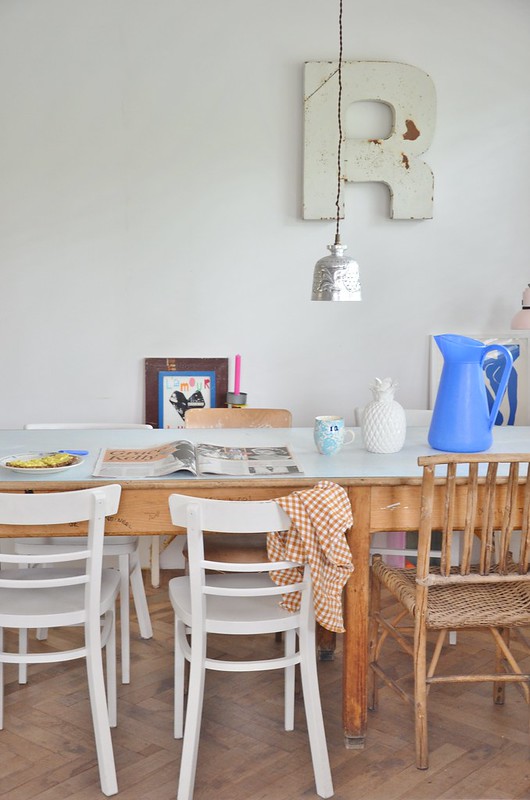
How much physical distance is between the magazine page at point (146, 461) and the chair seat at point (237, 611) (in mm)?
334

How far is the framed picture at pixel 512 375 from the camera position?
13.5 feet

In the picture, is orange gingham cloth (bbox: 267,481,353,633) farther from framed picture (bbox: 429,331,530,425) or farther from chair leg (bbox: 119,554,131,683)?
framed picture (bbox: 429,331,530,425)

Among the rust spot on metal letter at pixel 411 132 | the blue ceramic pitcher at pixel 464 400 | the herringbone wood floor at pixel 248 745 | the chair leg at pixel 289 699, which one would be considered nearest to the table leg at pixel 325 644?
the herringbone wood floor at pixel 248 745

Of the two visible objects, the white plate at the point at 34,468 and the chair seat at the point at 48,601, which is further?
the white plate at the point at 34,468

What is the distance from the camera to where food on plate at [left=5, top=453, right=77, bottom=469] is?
2.53 m

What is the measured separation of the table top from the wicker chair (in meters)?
0.15


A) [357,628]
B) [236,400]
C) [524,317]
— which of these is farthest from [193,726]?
[524,317]

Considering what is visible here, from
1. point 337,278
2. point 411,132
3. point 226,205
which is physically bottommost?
point 337,278

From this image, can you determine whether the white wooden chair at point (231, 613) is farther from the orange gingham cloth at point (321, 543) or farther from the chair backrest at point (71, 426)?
the chair backrest at point (71, 426)

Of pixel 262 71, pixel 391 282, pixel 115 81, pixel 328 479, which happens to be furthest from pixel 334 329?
pixel 328 479

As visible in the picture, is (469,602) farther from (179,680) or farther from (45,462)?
(45,462)

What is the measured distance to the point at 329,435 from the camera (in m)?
2.74

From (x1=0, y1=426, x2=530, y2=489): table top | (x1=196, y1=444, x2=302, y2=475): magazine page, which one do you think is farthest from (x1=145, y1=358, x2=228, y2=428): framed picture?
(x1=196, y1=444, x2=302, y2=475): magazine page

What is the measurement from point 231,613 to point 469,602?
2.17 feet
